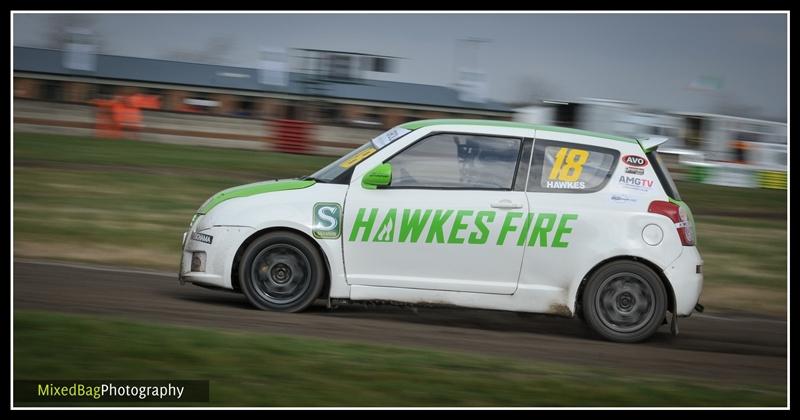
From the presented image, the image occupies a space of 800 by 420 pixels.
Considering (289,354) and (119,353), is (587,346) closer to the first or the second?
(289,354)

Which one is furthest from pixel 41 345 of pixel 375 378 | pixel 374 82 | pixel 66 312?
pixel 374 82

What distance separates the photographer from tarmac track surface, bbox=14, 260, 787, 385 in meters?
7.05

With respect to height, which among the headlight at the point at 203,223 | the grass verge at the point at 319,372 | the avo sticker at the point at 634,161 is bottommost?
the grass verge at the point at 319,372

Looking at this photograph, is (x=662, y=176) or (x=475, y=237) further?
(x=662, y=176)

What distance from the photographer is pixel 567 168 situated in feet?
25.4

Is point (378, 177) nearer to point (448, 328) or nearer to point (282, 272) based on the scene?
point (282, 272)

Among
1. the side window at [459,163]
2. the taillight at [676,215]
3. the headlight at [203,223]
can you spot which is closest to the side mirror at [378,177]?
the side window at [459,163]

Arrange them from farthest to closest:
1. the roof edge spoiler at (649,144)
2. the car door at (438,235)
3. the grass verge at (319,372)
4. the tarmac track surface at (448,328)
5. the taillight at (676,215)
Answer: the roof edge spoiler at (649,144)
the taillight at (676,215)
the car door at (438,235)
the tarmac track surface at (448,328)
the grass verge at (319,372)

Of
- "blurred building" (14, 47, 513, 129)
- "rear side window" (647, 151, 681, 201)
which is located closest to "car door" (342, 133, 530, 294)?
"rear side window" (647, 151, 681, 201)

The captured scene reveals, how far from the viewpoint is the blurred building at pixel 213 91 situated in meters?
57.1

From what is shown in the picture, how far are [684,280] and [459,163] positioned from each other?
2070 mm

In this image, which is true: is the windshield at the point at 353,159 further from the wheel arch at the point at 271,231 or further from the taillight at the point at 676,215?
the taillight at the point at 676,215

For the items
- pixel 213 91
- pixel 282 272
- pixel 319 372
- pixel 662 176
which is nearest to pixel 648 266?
pixel 662 176

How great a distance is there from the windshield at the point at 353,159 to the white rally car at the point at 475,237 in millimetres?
41
